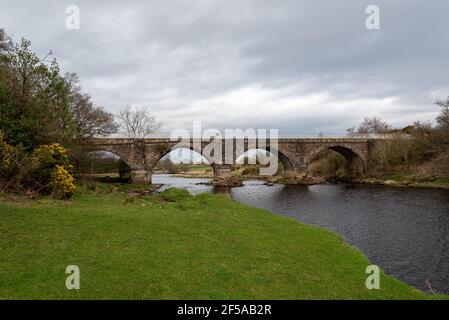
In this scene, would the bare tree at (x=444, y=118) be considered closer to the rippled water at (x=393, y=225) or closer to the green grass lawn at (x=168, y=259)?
the rippled water at (x=393, y=225)

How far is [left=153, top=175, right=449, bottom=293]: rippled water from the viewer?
15.2 m

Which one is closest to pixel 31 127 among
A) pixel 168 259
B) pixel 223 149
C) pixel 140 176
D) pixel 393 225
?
pixel 168 259

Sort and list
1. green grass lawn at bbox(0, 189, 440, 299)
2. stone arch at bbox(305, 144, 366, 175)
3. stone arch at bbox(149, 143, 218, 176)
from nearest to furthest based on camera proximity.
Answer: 1. green grass lawn at bbox(0, 189, 440, 299)
2. stone arch at bbox(149, 143, 218, 176)
3. stone arch at bbox(305, 144, 366, 175)

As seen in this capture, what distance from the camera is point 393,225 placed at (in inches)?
947

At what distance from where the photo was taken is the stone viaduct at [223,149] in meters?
56.4

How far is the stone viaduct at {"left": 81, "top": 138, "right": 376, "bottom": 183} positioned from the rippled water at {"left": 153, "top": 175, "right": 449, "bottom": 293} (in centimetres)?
2191

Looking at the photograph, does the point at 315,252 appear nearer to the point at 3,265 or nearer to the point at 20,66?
the point at 3,265

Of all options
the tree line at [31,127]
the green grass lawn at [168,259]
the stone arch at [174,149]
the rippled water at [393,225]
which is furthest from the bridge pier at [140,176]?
the green grass lawn at [168,259]

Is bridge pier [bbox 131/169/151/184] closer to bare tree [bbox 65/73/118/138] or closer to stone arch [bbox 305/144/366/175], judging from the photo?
bare tree [bbox 65/73/118/138]

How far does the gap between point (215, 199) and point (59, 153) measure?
12.5 meters

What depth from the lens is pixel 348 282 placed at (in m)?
10.4

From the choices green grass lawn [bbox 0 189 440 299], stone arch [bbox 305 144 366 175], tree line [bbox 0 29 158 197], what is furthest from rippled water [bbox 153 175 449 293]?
stone arch [bbox 305 144 366 175]

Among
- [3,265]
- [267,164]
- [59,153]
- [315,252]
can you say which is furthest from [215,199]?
[267,164]

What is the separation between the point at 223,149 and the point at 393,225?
4065 centimetres
